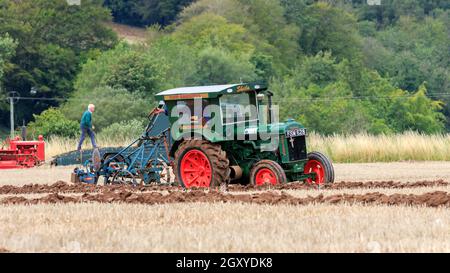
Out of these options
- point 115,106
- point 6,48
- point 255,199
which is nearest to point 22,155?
point 255,199

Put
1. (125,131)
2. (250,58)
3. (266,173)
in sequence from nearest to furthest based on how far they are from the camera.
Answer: (266,173)
(125,131)
(250,58)

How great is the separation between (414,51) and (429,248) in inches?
4486

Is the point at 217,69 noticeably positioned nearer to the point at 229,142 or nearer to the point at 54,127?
the point at 54,127

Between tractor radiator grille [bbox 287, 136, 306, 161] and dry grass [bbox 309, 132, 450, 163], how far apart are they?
17280mm

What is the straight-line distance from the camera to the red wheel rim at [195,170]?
2031 centimetres

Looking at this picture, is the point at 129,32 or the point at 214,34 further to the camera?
the point at 129,32

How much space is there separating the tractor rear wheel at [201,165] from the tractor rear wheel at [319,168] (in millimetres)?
2058

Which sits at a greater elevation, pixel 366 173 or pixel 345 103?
pixel 345 103

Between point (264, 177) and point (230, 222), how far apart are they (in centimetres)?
666

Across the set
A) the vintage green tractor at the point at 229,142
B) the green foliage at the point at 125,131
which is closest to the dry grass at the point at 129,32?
the green foliage at the point at 125,131

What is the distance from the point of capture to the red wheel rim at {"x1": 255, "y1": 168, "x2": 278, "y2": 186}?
20.2m

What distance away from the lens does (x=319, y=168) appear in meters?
21.5

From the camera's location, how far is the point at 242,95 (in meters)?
21.2

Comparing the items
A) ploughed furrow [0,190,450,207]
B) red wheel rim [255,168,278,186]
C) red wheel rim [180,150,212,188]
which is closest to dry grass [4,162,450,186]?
red wheel rim [255,168,278,186]
